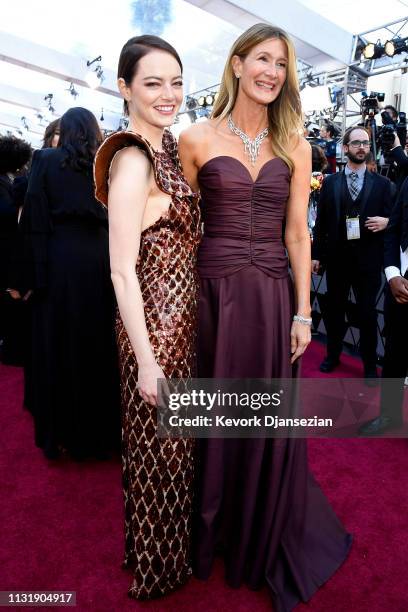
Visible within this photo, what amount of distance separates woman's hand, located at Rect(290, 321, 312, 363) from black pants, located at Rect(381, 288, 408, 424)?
1138 millimetres

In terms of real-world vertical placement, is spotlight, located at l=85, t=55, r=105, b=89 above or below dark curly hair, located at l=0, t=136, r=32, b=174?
above

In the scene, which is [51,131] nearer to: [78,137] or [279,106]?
[78,137]

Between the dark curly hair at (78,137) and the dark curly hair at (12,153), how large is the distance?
1.57 m

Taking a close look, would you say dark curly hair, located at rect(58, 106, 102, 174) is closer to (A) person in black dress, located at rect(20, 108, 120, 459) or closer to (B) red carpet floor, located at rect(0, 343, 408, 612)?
(A) person in black dress, located at rect(20, 108, 120, 459)

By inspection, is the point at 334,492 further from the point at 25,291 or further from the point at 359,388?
the point at 25,291

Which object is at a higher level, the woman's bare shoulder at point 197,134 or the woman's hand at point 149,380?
the woman's bare shoulder at point 197,134

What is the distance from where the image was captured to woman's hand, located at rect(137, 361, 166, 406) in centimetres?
124

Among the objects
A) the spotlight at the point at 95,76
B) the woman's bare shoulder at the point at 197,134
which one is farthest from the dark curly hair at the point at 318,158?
the spotlight at the point at 95,76

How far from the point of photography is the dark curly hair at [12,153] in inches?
135

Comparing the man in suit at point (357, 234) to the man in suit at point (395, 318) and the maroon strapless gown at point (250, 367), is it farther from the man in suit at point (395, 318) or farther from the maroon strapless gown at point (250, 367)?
the maroon strapless gown at point (250, 367)

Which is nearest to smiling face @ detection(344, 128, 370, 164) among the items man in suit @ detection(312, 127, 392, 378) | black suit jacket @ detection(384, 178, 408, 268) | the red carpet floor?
man in suit @ detection(312, 127, 392, 378)

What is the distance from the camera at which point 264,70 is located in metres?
1.38

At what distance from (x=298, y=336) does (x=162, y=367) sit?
0.48 meters

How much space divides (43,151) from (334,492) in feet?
6.51
